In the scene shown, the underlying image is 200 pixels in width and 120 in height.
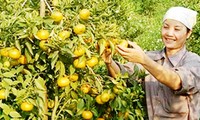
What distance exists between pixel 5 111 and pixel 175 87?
87cm

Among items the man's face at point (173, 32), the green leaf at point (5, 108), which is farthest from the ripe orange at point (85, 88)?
the man's face at point (173, 32)

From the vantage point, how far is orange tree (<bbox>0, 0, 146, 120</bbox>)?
2053mm

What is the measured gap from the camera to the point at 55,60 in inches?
81.4

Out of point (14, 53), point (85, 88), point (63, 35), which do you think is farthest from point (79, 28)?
point (85, 88)

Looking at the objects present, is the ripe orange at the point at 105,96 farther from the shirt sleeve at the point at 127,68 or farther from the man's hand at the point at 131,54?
the shirt sleeve at the point at 127,68

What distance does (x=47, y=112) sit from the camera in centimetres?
232

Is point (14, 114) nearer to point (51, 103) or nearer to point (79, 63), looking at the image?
point (51, 103)

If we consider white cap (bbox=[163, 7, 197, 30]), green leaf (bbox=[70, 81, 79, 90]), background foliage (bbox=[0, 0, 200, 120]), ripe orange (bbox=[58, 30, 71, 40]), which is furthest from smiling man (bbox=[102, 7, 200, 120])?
ripe orange (bbox=[58, 30, 71, 40])

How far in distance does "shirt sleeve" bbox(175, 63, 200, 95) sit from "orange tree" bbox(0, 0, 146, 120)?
0.31 metres

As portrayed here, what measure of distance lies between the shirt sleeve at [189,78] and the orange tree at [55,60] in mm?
308

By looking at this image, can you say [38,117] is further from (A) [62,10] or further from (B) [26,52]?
(A) [62,10]

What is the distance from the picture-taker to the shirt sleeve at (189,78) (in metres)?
2.58

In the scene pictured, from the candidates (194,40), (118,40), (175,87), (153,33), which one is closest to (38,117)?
(118,40)

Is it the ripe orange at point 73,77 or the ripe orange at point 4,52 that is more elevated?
the ripe orange at point 4,52
